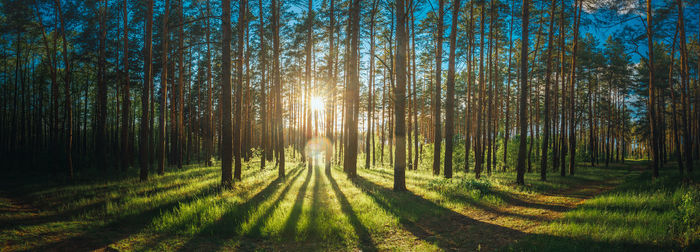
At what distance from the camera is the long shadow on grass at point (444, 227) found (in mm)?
4371

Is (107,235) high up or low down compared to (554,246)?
down

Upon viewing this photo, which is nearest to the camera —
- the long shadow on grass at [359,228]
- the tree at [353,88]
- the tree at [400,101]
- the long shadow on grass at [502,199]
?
the long shadow on grass at [359,228]

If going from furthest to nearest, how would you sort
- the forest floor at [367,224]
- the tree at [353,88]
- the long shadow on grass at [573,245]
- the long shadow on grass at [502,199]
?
the tree at [353,88] → the long shadow on grass at [502,199] → the forest floor at [367,224] → the long shadow on grass at [573,245]

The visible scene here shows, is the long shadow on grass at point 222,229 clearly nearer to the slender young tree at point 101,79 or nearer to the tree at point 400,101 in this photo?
the tree at point 400,101

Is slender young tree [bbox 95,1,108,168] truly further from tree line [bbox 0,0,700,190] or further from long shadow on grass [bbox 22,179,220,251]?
long shadow on grass [bbox 22,179,220,251]

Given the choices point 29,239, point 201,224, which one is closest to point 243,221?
point 201,224

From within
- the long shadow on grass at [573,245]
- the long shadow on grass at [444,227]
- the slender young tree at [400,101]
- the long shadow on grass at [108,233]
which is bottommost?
the long shadow on grass at [108,233]

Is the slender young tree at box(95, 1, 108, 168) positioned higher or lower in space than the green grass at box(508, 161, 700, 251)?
higher

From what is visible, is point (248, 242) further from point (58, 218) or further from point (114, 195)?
point (114, 195)

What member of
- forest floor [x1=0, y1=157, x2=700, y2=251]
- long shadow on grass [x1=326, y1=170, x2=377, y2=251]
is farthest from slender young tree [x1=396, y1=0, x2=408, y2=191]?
long shadow on grass [x1=326, y1=170, x2=377, y2=251]

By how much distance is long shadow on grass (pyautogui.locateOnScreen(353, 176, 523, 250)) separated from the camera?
437 cm

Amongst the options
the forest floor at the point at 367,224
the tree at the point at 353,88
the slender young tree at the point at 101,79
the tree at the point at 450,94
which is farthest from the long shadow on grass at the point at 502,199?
the slender young tree at the point at 101,79

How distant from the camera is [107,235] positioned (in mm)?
4973

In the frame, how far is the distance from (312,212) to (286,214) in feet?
2.08
